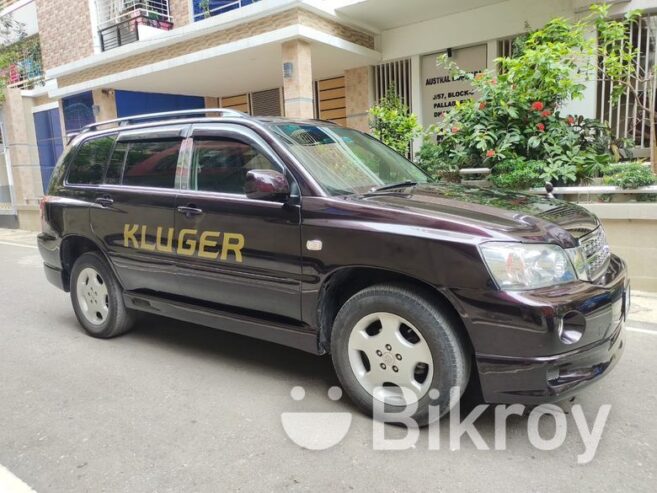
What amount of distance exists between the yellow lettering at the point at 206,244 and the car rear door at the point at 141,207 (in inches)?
11.6

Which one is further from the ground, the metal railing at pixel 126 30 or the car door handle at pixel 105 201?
the metal railing at pixel 126 30

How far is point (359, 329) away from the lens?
10.2ft

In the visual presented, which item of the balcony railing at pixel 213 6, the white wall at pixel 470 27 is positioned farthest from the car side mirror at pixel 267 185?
the balcony railing at pixel 213 6

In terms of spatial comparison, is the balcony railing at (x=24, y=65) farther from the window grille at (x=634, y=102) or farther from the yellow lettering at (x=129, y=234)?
the window grille at (x=634, y=102)

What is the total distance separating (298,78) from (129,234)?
19.0 feet

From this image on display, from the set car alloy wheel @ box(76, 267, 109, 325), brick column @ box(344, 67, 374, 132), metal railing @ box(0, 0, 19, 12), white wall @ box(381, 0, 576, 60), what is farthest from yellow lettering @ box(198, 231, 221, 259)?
metal railing @ box(0, 0, 19, 12)

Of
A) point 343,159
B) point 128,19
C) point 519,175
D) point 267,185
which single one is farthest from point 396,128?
point 128,19

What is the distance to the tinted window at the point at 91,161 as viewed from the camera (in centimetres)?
464

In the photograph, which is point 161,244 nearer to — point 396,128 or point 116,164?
point 116,164

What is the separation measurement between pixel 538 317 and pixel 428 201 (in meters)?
0.98

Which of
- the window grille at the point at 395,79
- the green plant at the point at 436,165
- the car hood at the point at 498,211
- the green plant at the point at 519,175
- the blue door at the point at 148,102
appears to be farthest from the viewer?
the blue door at the point at 148,102

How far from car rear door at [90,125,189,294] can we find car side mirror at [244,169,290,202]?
93 cm

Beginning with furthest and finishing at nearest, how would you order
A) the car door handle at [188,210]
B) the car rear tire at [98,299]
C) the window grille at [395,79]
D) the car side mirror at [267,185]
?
the window grille at [395,79]
the car rear tire at [98,299]
the car door handle at [188,210]
the car side mirror at [267,185]

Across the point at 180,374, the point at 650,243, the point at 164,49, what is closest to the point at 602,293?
the point at 180,374
